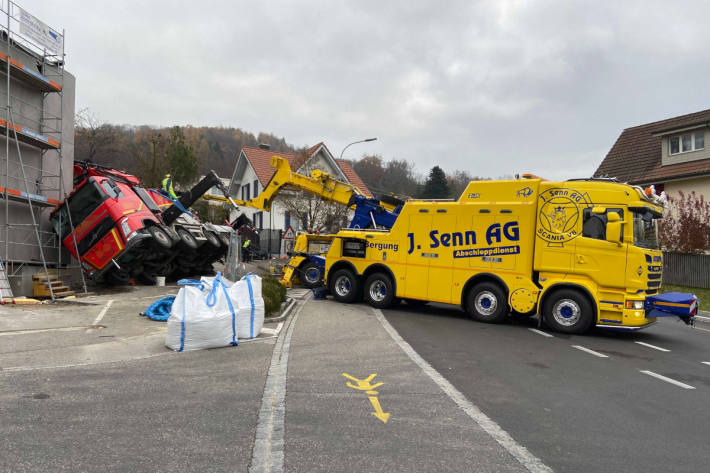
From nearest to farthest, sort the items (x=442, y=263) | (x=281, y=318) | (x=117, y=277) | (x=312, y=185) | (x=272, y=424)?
1. (x=272, y=424)
2. (x=281, y=318)
3. (x=442, y=263)
4. (x=117, y=277)
5. (x=312, y=185)

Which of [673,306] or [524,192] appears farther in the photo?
[524,192]

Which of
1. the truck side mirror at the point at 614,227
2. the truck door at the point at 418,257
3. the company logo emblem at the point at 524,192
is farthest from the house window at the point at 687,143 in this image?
the truck door at the point at 418,257

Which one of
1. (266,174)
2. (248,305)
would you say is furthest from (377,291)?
(266,174)

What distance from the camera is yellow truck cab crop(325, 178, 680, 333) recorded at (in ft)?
32.3

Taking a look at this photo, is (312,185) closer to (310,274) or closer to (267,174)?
(310,274)

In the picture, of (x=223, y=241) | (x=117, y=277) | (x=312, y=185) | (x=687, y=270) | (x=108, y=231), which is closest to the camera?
(x=108, y=231)

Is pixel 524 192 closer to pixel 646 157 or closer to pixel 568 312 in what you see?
pixel 568 312

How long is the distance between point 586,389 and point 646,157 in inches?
1074

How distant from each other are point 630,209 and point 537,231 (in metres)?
1.82

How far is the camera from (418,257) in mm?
12594

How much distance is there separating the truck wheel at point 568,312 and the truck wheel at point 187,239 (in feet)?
37.0

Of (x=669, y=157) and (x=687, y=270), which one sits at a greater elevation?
(x=669, y=157)

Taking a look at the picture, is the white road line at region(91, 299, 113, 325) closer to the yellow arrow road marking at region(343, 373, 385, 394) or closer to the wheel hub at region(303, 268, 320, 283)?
the yellow arrow road marking at region(343, 373, 385, 394)

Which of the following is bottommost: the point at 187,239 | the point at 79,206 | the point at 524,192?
the point at 187,239
